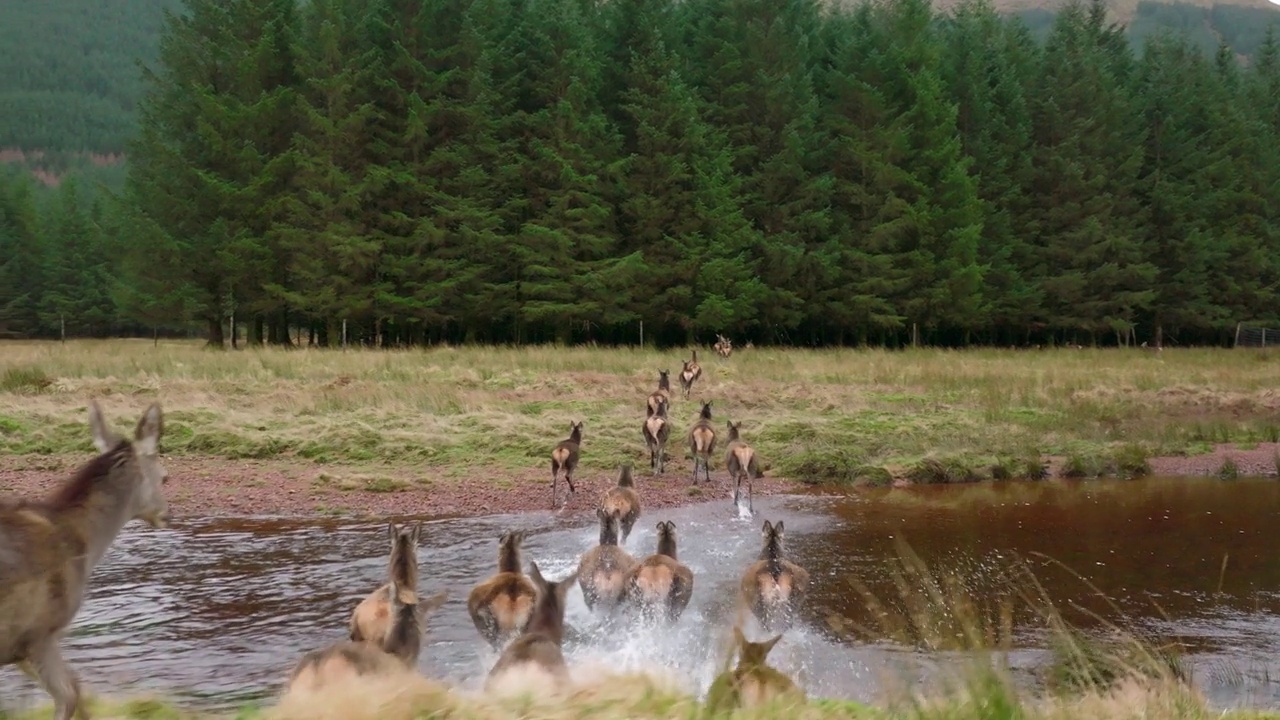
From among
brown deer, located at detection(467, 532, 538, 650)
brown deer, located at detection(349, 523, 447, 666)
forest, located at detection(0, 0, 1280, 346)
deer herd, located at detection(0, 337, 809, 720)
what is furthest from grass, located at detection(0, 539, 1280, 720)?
forest, located at detection(0, 0, 1280, 346)

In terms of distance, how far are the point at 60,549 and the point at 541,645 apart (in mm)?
2515

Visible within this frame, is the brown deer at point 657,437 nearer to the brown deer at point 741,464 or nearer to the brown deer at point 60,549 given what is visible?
the brown deer at point 741,464

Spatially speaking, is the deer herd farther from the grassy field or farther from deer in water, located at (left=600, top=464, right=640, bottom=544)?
the grassy field

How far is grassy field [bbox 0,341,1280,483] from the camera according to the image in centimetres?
1748

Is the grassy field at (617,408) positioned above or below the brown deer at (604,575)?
above

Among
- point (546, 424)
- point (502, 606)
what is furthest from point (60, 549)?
point (546, 424)

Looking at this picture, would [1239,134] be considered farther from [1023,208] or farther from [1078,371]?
[1078,371]

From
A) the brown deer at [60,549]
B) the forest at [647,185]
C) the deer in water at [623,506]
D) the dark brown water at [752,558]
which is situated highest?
the forest at [647,185]

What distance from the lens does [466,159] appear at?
42219mm

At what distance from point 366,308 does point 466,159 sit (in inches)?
282

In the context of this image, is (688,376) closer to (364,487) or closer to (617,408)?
(617,408)

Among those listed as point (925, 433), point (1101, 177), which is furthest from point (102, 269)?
point (925, 433)

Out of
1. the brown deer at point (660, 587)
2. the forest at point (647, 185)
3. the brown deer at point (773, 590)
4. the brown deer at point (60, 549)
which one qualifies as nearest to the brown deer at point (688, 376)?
the brown deer at point (773, 590)

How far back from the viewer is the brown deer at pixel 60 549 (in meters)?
4.80
